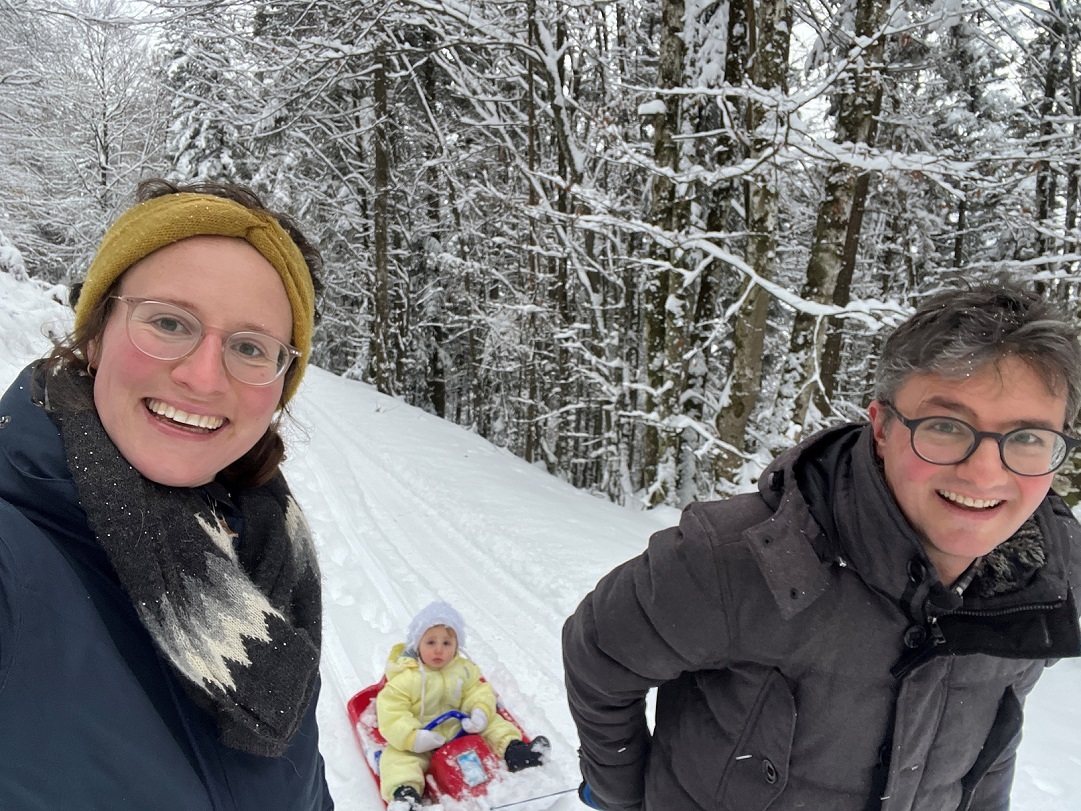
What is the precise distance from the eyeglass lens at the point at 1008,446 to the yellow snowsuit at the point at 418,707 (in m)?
3.04

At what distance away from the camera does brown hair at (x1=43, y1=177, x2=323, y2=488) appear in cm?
136

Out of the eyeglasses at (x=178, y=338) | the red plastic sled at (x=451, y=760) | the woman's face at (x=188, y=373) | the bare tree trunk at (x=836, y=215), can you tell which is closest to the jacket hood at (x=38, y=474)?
the woman's face at (x=188, y=373)

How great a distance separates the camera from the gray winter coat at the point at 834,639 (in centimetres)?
149

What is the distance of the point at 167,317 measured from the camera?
1.33 m

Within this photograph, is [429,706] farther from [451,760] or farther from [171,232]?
[171,232]

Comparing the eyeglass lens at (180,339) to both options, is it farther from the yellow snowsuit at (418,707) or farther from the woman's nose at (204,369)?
the yellow snowsuit at (418,707)

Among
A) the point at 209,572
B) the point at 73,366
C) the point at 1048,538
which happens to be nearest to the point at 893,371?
the point at 1048,538

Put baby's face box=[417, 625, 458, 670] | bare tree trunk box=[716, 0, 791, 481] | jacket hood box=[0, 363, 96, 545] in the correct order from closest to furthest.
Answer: jacket hood box=[0, 363, 96, 545], baby's face box=[417, 625, 458, 670], bare tree trunk box=[716, 0, 791, 481]

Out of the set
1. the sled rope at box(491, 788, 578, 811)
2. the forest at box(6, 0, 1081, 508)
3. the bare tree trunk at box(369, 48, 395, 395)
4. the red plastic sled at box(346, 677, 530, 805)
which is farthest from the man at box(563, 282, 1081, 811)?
the bare tree trunk at box(369, 48, 395, 395)

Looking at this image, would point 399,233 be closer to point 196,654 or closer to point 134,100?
point 134,100

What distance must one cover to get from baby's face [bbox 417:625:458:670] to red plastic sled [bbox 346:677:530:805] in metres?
0.30

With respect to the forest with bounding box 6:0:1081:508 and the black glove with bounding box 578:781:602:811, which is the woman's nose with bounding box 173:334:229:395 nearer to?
the forest with bounding box 6:0:1081:508

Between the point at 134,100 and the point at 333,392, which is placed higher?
the point at 134,100

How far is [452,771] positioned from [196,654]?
2.66 meters
